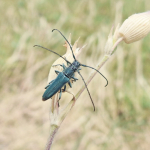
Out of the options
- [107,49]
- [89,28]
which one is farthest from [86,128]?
[107,49]

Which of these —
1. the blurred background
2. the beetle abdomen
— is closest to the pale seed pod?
the beetle abdomen

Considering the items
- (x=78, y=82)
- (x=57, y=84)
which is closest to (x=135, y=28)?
(x=57, y=84)

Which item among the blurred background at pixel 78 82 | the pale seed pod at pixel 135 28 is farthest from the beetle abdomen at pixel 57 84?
the blurred background at pixel 78 82

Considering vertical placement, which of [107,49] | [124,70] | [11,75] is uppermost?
[124,70]

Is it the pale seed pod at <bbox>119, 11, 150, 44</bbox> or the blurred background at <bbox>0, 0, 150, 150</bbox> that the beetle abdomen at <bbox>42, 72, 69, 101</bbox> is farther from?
the blurred background at <bbox>0, 0, 150, 150</bbox>

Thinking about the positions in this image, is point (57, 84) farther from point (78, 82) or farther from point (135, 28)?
point (78, 82)

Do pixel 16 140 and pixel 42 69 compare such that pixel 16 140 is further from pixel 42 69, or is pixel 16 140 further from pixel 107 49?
pixel 107 49
